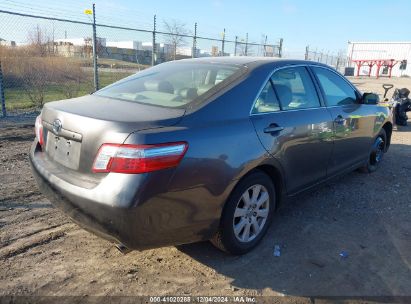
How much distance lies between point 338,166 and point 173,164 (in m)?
2.60

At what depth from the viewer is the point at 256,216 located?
10.3 feet

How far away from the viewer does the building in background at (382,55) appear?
42438 mm

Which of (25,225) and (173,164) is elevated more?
(173,164)

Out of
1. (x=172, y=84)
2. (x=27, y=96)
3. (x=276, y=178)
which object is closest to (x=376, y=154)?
(x=276, y=178)

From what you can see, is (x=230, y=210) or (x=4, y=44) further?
(x=4, y=44)

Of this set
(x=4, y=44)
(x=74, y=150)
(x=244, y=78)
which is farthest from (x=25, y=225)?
(x=4, y=44)

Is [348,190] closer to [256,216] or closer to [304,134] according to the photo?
[304,134]

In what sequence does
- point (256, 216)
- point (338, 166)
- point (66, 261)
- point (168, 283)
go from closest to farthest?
point (168, 283), point (66, 261), point (256, 216), point (338, 166)

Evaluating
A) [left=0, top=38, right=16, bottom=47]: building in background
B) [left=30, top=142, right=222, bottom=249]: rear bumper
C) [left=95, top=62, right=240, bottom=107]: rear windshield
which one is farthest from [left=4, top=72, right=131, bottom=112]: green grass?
[left=30, top=142, right=222, bottom=249]: rear bumper

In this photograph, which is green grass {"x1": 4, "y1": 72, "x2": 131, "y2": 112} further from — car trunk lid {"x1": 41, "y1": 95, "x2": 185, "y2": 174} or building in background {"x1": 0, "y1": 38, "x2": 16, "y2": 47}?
car trunk lid {"x1": 41, "y1": 95, "x2": 185, "y2": 174}

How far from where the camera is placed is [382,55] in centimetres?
4516

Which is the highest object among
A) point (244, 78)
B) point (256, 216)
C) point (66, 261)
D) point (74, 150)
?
point (244, 78)

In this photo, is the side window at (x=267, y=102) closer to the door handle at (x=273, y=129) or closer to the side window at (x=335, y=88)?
the door handle at (x=273, y=129)

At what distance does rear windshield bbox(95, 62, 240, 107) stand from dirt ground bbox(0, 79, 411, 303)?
51.2 inches
